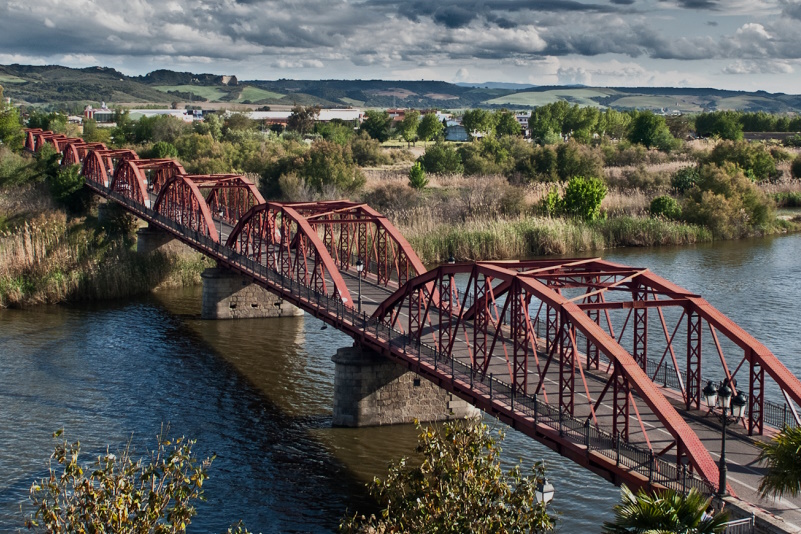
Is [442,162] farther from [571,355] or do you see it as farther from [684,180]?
[571,355]

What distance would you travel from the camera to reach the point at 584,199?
3479 inches

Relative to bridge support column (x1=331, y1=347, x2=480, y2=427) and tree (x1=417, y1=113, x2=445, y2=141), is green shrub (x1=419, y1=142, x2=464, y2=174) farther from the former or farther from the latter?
bridge support column (x1=331, y1=347, x2=480, y2=427)

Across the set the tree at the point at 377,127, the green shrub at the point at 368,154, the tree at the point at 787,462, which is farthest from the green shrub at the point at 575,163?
the tree at the point at 787,462

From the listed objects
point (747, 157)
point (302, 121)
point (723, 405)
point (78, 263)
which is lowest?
point (78, 263)

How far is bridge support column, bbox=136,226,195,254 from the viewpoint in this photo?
7275cm

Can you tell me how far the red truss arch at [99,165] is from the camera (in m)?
87.2

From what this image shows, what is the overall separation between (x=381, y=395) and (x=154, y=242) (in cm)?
3684

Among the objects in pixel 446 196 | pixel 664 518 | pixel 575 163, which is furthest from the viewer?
pixel 575 163

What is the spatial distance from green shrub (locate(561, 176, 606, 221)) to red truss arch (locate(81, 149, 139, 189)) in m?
36.0

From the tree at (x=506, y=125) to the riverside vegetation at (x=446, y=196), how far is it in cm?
5101

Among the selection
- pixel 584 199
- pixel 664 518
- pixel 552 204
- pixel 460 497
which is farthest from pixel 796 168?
pixel 460 497

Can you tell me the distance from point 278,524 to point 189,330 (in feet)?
92.9

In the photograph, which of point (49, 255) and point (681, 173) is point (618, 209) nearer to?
point (681, 173)

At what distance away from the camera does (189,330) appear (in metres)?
58.5
